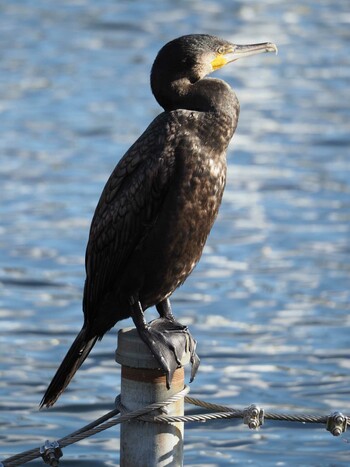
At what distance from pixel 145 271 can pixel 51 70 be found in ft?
36.1

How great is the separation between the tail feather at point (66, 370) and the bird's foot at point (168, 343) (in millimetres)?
288

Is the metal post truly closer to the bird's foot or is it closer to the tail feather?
the bird's foot

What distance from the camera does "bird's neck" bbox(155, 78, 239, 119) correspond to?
5.23 m

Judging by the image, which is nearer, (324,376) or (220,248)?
(324,376)

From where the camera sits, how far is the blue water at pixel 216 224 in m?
7.42

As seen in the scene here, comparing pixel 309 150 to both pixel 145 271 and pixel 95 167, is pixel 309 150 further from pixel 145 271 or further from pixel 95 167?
pixel 145 271

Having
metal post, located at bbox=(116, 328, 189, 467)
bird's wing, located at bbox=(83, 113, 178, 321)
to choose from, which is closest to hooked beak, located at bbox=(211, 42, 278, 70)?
bird's wing, located at bbox=(83, 113, 178, 321)

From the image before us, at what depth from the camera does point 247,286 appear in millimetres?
9367

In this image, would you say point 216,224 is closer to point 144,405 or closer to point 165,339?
point 165,339

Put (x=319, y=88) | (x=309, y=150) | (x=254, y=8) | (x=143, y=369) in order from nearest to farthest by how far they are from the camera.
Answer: (x=143, y=369) → (x=309, y=150) → (x=319, y=88) → (x=254, y=8)

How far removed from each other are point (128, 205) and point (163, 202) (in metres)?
0.14

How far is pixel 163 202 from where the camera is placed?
5.22m

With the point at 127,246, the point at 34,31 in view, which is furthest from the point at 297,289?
the point at 34,31

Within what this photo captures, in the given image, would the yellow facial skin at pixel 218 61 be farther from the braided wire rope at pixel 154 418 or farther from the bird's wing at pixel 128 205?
the braided wire rope at pixel 154 418
